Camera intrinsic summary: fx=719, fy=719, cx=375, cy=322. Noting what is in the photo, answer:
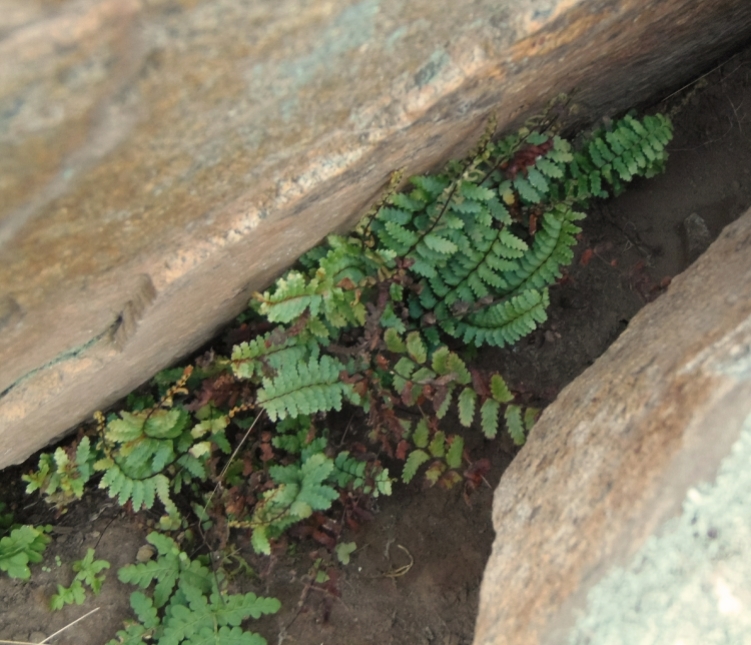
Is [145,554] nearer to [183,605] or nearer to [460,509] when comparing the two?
[183,605]

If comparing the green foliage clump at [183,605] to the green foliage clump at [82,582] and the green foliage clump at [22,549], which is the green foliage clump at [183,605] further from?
the green foliage clump at [22,549]

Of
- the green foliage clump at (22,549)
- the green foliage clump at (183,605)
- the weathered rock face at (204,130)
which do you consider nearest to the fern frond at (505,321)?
the weathered rock face at (204,130)

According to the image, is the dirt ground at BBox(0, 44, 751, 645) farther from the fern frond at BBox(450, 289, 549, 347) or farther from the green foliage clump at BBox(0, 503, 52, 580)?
the fern frond at BBox(450, 289, 549, 347)

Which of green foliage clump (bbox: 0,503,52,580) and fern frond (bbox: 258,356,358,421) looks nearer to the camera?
fern frond (bbox: 258,356,358,421)

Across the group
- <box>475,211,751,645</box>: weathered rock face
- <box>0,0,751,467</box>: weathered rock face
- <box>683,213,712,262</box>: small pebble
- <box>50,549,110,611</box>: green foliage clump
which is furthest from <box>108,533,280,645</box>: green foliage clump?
<box>683,213,712,262</box>: small pebble

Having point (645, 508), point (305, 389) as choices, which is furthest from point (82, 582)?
point (645, 508)

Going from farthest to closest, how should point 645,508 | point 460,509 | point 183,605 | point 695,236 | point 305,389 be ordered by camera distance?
point 695,236 < point 460,509 < point 183,605 < point 305,389 < point 645,508
